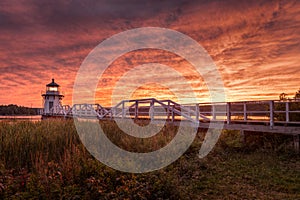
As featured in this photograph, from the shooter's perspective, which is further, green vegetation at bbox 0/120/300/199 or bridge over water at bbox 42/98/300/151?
bridge over water at bbox 42/98/300/151

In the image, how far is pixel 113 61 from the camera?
21.9m

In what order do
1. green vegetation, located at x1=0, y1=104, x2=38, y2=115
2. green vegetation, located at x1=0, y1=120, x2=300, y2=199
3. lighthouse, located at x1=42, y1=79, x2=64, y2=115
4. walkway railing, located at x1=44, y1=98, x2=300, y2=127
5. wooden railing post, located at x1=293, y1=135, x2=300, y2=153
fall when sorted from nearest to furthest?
green vegetation, located at x1=0, y1=120, x2=300, y2=199 → wooden railing post, located at x1=293, y1=135, x2=300, y2=153 → walkway railing, located at x1=44, y1=98, x2=300, y2=127 → lighthouse, located at x1=42, y1=79, x2=64, y2=115 → green vegetation, located at x1=0, y1=104, x2=38, y2=115

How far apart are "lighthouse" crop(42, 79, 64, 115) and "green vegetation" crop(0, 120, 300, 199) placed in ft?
111

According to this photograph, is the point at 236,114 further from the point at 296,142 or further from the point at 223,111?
the point at 296,142

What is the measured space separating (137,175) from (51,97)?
3953 centimetres

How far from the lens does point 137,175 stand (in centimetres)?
658

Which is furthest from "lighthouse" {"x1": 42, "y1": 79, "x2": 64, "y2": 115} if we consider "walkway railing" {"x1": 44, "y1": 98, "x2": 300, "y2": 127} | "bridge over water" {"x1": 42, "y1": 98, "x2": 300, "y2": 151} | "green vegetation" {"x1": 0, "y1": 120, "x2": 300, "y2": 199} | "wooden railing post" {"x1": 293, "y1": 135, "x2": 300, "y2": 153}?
"wooden railing post" {"x1": 293, "y1": 135, "x2": 300, "y2": 153}

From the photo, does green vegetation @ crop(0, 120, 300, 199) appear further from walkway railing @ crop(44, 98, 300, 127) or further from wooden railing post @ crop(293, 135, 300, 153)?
walkway railing @ crop(44, 98, 300, 127)

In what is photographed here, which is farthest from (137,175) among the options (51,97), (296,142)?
(51,97)

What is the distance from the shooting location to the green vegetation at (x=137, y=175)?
18.3 ft

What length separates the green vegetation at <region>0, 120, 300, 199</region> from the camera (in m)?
5.57

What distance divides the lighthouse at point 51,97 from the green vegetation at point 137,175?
111 feet

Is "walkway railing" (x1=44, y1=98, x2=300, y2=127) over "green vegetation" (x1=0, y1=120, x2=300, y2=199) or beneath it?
over

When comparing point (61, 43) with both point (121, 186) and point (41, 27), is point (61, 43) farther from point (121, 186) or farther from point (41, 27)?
point (121, 186)
